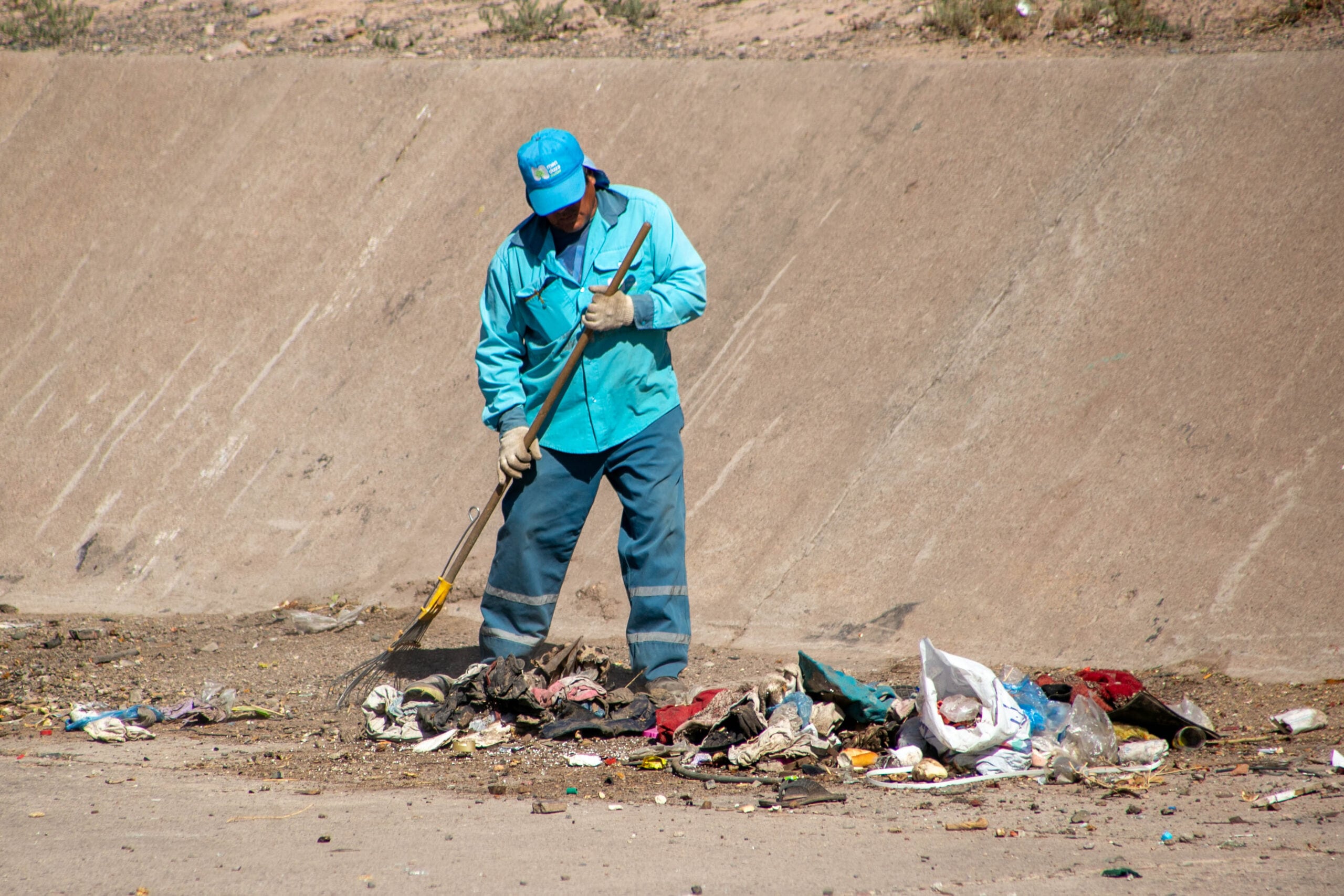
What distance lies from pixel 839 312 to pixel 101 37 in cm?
773

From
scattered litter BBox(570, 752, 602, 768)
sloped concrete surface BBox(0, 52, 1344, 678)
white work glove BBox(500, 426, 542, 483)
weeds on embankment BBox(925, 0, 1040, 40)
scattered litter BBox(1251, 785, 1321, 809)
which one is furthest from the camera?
weeds on embankment BBox(925, 0, 1040, 40)

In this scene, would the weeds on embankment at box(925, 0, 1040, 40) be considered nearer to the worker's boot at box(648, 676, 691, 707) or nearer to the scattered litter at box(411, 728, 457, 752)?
the worker's boot at box(648, 676, 691, 707)

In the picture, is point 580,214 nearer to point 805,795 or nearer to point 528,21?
point 805,795

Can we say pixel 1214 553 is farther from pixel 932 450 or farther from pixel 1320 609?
pixel 932 450

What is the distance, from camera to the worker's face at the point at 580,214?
403 centimetres

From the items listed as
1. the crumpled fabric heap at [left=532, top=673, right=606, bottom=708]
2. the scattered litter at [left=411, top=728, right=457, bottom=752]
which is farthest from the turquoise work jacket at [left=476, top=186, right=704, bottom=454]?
the scattered litter at [left=411, top=728, right=457, bottom=752]

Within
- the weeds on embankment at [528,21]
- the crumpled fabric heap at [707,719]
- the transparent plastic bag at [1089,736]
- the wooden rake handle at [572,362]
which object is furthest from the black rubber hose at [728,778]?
the weeds on embankment at [528,21]

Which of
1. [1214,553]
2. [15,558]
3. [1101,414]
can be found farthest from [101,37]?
[1214,553]

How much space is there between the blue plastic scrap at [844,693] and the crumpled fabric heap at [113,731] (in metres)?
2.33

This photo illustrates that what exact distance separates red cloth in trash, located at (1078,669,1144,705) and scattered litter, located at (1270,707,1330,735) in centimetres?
40

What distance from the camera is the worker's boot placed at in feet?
13.1

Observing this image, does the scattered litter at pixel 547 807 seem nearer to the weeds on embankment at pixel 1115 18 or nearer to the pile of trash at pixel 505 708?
the pile of trash at pixel 505 708

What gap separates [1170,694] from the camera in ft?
13.0

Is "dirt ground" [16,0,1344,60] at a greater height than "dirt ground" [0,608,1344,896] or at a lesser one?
greater
